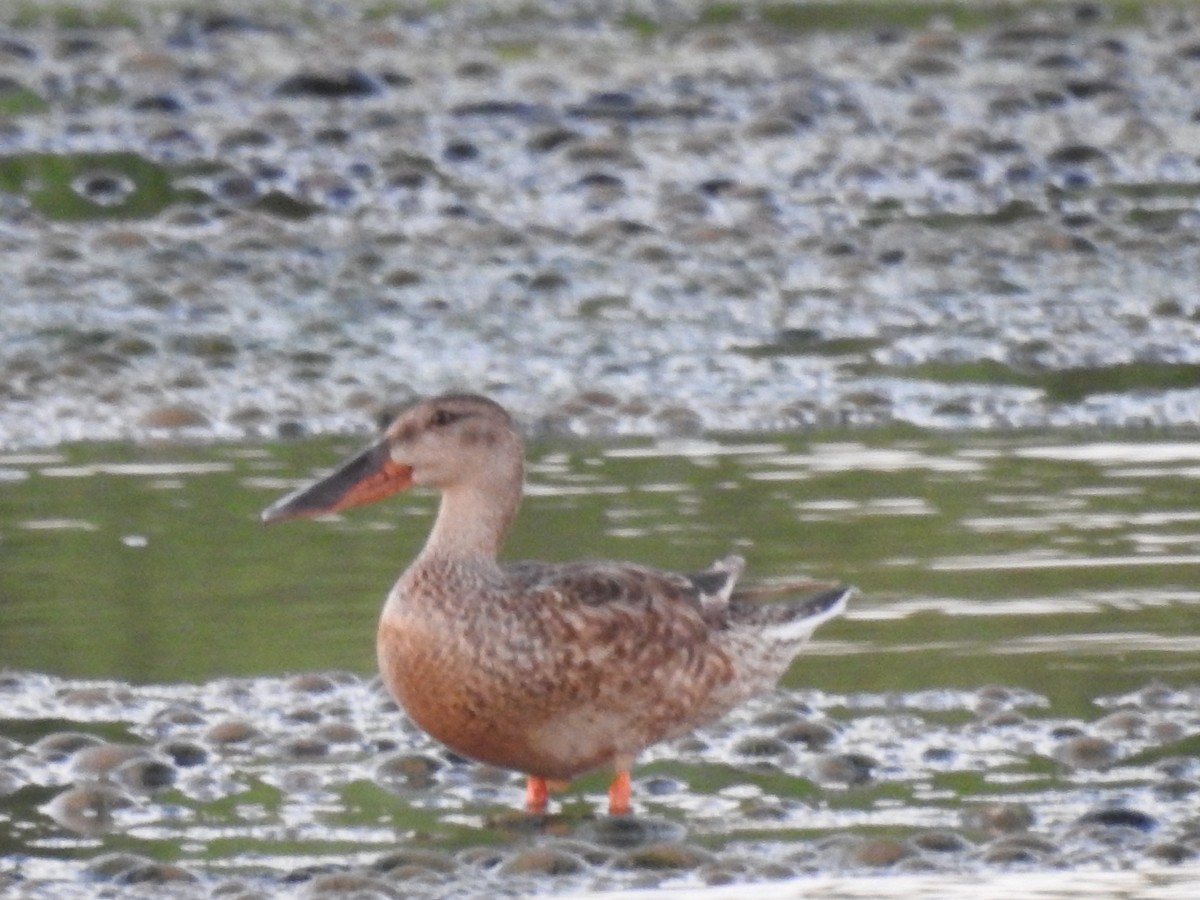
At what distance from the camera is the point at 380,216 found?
15641 millimetres

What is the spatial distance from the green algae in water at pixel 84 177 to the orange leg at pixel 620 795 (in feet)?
29.6

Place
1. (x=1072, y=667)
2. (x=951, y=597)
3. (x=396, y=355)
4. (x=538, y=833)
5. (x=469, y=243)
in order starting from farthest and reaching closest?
(x=469, y=243), (x=396, y=355), (x=951, y=597), (x=1072, y=667), (x=538, y=833)

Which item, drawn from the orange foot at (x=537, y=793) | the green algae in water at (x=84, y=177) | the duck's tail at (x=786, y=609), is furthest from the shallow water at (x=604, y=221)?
the orange foot at (x=537, y=793)

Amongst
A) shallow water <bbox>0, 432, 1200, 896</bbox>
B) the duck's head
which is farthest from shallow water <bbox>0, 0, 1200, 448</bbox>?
the duck's head

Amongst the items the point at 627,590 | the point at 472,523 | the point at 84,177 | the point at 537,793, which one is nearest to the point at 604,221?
the point at 84,177

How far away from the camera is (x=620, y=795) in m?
7.04

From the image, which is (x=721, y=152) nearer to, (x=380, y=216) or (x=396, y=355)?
(x=380, y=216)

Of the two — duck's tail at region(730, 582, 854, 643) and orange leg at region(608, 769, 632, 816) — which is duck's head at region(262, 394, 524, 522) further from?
orange leg at region(608, 769, 632, 816)

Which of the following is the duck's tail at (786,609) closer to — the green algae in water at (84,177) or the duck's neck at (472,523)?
the duck's neck at (472,523)

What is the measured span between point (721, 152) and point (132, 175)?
10.3 ft

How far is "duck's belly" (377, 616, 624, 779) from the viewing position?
6.95 meters

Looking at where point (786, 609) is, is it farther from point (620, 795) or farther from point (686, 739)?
point (620, 795)

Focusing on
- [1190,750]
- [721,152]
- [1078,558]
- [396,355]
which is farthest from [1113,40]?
[1190,750]

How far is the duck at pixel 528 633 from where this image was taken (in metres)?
6.98
